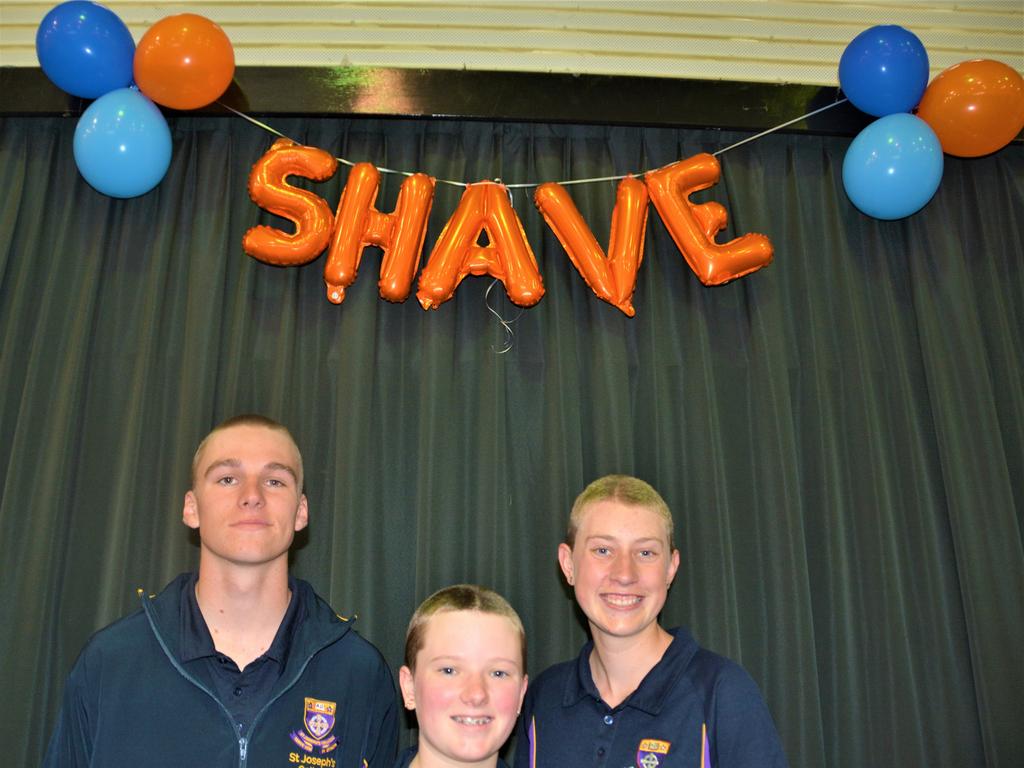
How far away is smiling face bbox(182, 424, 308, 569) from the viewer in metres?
2.08

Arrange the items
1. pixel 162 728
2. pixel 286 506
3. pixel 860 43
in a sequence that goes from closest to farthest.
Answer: pixel 162 728 < pixel 286 506 < pixel 860 43

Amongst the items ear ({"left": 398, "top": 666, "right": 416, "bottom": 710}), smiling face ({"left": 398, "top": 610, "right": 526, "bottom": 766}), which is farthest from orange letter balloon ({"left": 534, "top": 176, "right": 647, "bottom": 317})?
ear ({"left": 398, "top": 666, "right": 416, "bottom": 710})

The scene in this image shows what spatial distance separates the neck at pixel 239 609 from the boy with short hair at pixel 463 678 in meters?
0.35

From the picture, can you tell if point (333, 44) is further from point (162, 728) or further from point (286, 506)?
point (162, 728)

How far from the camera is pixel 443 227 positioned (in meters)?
3.07

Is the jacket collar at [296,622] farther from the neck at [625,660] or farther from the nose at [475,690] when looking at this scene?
the neck at [625,660]

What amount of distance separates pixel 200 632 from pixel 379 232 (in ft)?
4.33

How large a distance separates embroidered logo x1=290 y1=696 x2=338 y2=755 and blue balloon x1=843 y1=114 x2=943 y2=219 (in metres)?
2.15

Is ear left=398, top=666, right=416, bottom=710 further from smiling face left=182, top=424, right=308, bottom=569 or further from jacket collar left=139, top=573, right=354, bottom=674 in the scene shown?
smiling face left=182, top=424, right=308, bottom=569

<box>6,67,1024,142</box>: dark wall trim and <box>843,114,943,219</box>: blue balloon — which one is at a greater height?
<box>6,67,1024,142</box>: dark wall trim

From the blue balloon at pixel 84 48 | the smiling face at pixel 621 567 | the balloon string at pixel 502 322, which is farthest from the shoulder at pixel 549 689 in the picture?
the blue balloon at pixel 84 48

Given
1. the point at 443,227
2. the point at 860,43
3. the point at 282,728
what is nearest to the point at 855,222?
the point at 860,43

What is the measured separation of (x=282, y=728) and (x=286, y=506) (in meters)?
0.47

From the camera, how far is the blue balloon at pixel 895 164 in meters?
2.84
